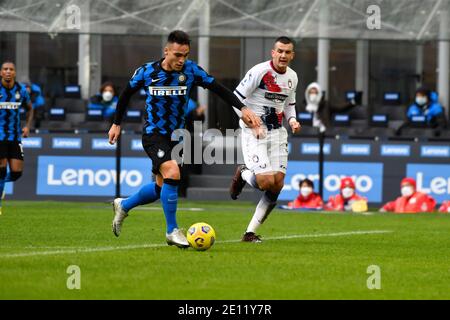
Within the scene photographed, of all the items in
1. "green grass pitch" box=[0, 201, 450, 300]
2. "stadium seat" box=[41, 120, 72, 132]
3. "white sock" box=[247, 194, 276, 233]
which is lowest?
"green grass pitch" box=[0, 201, 450, 300]

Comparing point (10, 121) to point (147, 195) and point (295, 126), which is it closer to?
point (147, 195)

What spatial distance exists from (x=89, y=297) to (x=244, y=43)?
68.0 ft

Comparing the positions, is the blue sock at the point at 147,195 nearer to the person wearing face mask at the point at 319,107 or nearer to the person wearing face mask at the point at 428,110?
the person wearing face mask at the point at 319,107

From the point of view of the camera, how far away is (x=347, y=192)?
23.6 m

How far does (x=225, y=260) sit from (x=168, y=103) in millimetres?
2150

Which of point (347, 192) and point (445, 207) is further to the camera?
point (347, 192)

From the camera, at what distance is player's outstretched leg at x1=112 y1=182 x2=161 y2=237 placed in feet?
44.2

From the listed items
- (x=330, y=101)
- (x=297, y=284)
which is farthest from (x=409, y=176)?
(x=297, y=284)

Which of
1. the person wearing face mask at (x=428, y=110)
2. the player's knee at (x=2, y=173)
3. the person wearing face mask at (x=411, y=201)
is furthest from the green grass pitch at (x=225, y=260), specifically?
the person wearing face mask at (x=428, y=110)

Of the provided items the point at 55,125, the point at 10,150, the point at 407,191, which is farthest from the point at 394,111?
the point at 10,150

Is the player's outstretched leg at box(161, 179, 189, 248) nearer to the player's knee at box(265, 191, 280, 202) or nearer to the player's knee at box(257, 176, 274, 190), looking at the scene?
the player's knee at box(257, 176, 274, 190)

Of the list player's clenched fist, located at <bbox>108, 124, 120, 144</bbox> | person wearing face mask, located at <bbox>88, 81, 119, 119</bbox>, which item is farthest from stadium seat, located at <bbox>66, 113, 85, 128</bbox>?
player's clenched fist, located at <bbox>108, 124, 120, 144</bbox>

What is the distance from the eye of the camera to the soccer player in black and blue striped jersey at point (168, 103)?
12906mm

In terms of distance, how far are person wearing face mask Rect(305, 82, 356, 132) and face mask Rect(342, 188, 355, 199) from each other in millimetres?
2602
